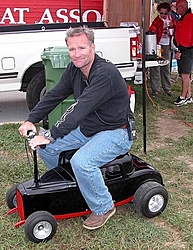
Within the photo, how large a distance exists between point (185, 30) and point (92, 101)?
16.1ft

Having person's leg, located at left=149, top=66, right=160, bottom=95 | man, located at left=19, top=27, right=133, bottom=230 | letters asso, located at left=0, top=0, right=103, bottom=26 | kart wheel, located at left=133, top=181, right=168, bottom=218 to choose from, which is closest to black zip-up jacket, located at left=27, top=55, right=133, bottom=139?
man, located at left=19, top=27, right=133, bottom=230

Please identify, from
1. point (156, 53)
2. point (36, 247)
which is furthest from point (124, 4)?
point (36, 247)

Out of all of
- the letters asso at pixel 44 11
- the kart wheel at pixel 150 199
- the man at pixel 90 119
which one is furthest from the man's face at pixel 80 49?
→ the letters asso at pixel 44 11

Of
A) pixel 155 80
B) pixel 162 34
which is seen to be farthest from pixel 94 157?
pixel 162 34

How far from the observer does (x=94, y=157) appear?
317 centimetres

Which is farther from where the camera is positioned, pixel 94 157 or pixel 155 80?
pixel 155 80

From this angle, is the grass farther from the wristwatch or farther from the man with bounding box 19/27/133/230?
the wristwatch

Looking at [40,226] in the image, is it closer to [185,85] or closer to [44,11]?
[185,85]

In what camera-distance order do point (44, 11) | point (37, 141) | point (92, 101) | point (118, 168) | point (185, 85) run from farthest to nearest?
point (44, 11) < point (185, 85) < point (118, 168) < point (92, 101) < point (37, 141)

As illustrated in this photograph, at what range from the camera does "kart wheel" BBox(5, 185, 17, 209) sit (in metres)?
3.55

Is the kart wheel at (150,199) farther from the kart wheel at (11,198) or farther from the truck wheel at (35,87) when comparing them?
the truck wheel at (35,87)

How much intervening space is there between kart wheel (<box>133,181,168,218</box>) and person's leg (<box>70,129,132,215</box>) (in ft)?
0.92

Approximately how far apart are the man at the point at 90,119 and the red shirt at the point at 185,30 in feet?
14.4

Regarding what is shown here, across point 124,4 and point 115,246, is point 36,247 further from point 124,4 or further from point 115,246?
point 124,4
